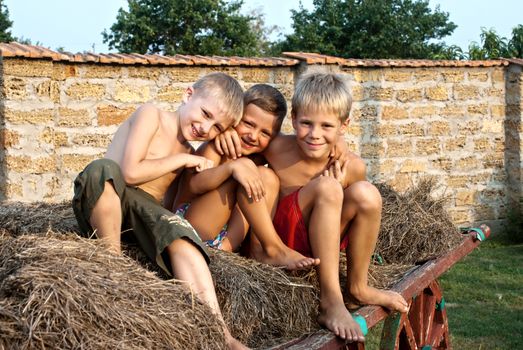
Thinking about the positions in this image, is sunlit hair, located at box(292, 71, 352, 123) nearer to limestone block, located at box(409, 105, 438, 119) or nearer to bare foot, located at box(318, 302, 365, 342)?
bare foot, located at box(318, 302, 365, 342)

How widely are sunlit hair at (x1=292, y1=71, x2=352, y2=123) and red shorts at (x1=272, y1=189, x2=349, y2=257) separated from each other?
1.18 feet

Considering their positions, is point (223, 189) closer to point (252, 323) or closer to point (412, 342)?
point (252, 323)

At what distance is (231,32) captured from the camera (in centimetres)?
1711

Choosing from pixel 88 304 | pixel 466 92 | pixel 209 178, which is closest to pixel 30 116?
pixel 209 178

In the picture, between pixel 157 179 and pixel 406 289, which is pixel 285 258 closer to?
pixel 406 289

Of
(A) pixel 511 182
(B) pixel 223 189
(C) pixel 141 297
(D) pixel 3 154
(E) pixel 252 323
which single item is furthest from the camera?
(A) pixel 511 182

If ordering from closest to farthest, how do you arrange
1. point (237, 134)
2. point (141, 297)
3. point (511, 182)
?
point (141, 297) → point (237, 134) → point (511, 182)

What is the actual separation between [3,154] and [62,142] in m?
0.55

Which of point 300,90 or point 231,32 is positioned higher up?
point 231,32

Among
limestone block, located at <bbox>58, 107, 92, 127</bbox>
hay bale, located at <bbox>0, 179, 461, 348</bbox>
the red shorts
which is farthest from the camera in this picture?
limestone block, located at <bbox>58, 107, 92, 127</bbox>

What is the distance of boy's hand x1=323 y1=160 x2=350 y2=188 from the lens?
3.48 m

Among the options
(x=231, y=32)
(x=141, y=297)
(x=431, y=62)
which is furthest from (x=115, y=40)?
(x=141, y=297)

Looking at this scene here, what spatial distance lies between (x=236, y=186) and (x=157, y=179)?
360 mm

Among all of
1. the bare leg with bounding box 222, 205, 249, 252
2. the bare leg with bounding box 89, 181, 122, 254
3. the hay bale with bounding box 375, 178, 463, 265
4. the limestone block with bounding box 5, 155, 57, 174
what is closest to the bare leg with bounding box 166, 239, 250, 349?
the bare leg with bounding box 89, 181, 122, 254
